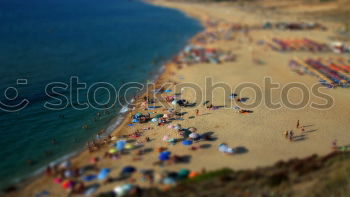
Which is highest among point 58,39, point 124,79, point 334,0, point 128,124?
point 334,0

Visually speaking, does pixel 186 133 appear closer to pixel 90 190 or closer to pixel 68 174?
pixel 90 190

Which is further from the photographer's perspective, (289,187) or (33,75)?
(33,75)

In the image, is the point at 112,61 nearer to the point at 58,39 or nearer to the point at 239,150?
the point at 58,39

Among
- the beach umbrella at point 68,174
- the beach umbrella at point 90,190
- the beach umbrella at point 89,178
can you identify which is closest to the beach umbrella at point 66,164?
the beach umbrella at point 68,174

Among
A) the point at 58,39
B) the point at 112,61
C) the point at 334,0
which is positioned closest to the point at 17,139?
the point at 112,61

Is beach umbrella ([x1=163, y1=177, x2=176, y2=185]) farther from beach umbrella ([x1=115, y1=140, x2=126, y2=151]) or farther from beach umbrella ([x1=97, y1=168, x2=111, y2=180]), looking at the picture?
beach umbrella ([x1=115, y1=140, x2=126, y2=151])

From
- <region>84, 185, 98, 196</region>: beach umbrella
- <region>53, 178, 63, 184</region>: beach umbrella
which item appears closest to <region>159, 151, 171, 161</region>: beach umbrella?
<region>84, 185, 98, 196</region>: beach umbrella

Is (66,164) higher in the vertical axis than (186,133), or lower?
lower

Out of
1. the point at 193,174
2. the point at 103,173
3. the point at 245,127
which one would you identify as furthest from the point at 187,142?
the point at 103,173

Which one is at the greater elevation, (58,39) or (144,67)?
(58,39)

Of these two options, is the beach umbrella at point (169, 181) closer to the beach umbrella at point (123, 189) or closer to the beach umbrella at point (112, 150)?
the beach umbrella at point (123, 189)

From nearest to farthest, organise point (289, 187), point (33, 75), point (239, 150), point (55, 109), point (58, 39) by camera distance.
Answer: point (289, 187)
point (239, 150)
point (55, 109)
point (33, 75)
point (58, 39)
